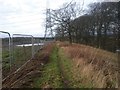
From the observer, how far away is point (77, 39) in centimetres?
5709

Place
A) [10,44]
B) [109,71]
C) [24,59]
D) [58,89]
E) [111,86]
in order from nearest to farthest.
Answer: [111,86], [58,89], [109,71], [10,44], [24,59]

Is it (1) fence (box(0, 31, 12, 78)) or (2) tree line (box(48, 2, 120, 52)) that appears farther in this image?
(2) tree line (box(48, 2, 120, 52))

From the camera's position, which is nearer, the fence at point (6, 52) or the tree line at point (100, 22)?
the fence at point (6, 52)

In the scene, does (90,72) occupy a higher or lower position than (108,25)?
lower

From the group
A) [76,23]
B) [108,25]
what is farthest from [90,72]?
[76,23]

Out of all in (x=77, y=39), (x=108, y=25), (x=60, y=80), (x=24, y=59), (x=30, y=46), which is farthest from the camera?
(x=77, y=39)

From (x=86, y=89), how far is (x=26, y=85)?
7.48ft

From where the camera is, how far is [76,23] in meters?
44.6

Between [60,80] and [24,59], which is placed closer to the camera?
[60,80]

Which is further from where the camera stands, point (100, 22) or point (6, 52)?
point (100, 22)

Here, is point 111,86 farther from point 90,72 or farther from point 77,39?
point 77,39

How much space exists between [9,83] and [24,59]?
24.6ft

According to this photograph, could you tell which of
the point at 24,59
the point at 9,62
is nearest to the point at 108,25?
the point at 24,59

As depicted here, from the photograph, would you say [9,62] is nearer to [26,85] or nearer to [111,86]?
[26,85]
